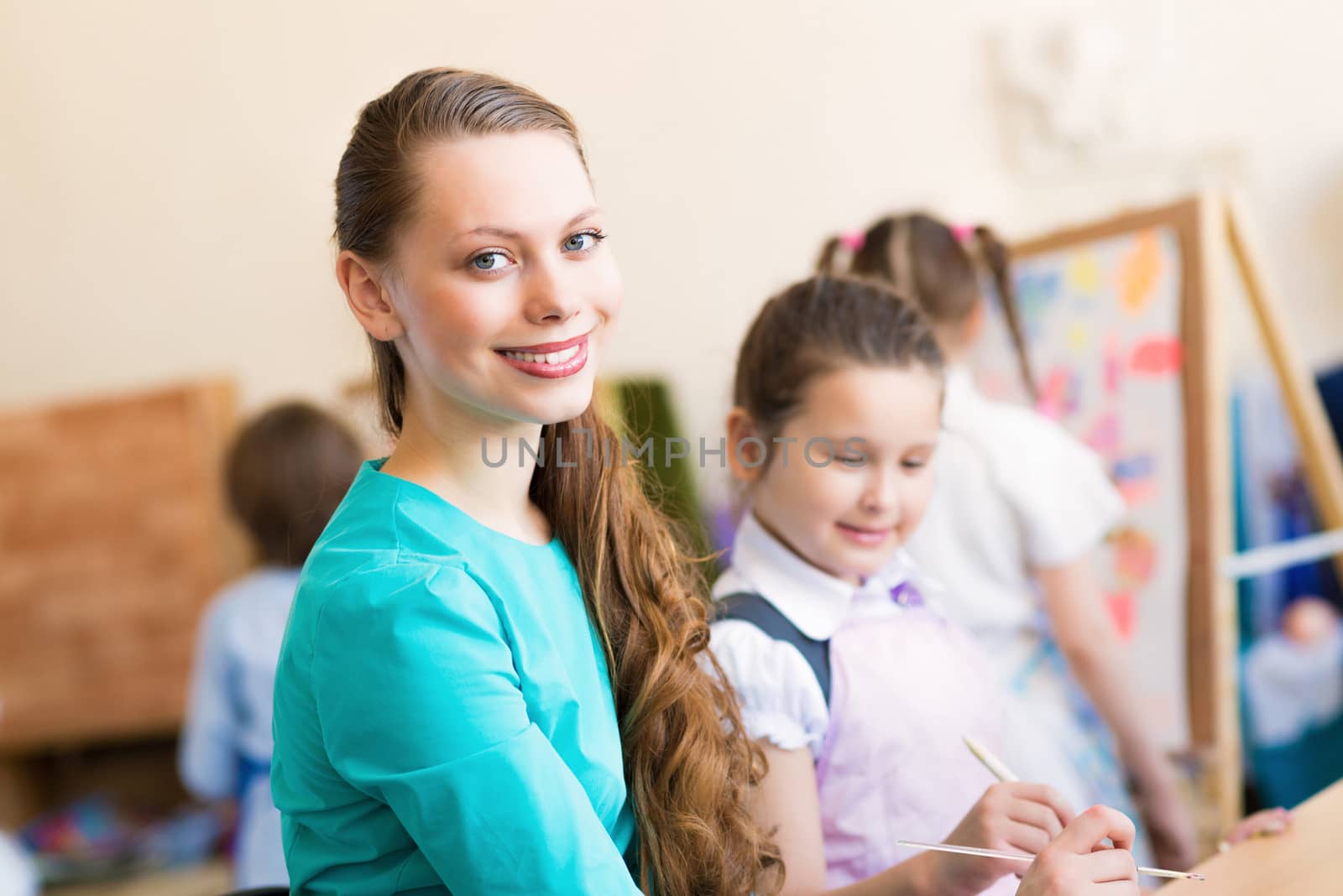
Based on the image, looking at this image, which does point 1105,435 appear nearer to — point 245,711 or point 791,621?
point 791,621

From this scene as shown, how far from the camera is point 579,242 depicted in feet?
2.88

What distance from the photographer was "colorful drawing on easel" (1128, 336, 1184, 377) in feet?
6.28

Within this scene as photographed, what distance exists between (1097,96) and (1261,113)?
1.10ft

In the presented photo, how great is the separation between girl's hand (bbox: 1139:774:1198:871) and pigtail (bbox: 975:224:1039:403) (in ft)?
2.12

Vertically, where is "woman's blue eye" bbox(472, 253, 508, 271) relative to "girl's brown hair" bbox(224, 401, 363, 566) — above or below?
above

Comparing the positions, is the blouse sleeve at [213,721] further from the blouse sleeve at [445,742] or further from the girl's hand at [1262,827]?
the girl's hand at [1262,827]

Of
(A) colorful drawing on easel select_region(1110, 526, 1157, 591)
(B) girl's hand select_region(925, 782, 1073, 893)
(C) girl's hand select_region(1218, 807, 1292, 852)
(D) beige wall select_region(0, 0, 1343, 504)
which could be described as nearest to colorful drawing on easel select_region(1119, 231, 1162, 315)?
(A) colorful drawing on easel select_region(1110, 526, 1157, 591)

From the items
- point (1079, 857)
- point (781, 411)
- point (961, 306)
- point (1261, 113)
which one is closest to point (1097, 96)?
point (1261, 113)

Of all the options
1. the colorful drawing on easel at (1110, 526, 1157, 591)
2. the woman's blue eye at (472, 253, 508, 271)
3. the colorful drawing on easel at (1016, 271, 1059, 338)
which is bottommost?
the colorful drawing on easel at (1110, 526, 1157, 591)

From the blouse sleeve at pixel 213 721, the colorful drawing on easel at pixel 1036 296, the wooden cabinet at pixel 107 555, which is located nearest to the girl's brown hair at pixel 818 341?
the colorful drawing on easel at pixel 1036 296

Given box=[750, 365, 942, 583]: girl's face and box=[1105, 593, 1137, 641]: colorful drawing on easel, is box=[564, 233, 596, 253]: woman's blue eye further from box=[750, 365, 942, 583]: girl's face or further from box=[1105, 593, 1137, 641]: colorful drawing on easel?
box=[1105, 593, 1137, 641]: colorful drawing on easel

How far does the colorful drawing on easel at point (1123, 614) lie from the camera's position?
76.2 inches

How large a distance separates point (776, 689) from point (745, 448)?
249 mm

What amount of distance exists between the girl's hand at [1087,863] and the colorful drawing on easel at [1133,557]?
1.17 metres
